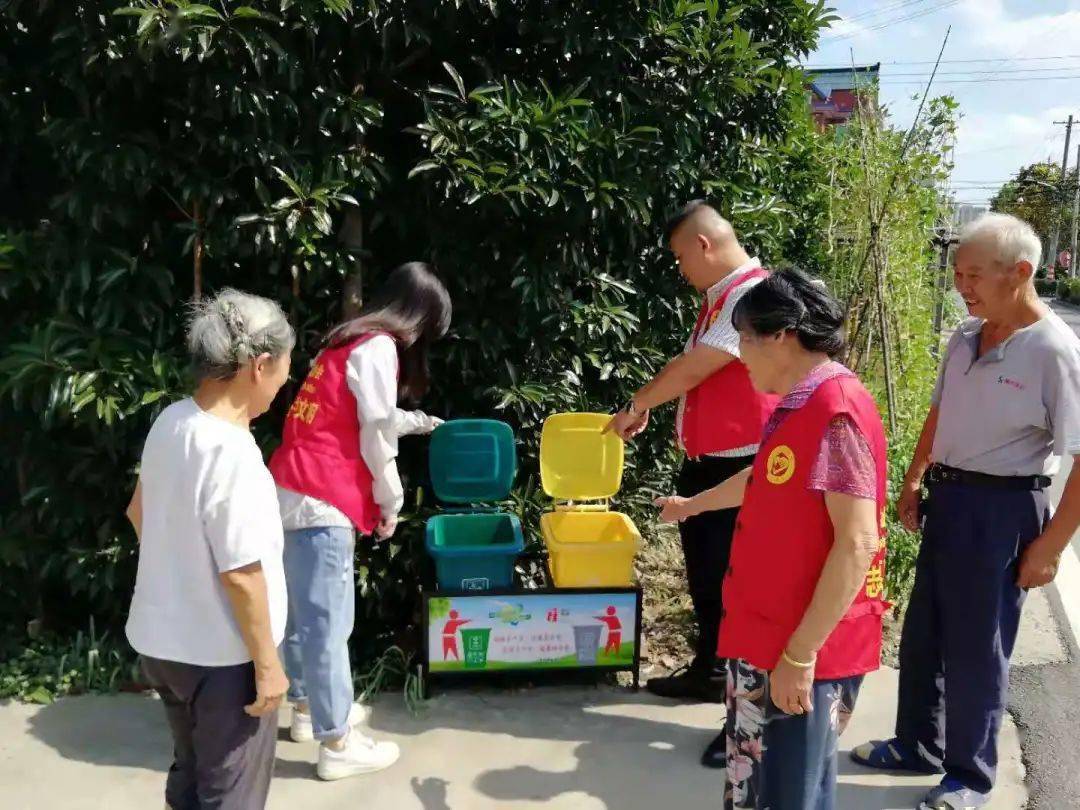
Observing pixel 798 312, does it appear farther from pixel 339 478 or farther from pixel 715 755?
pixel 715 755

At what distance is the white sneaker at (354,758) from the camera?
10.0 feet

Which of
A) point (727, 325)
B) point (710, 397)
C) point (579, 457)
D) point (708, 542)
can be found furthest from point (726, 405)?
point (579, 457)

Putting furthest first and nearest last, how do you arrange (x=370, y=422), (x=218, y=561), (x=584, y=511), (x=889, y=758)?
1. (x=584, y=511)
2. (x=889, y=758)
3. (x=370, y=422)
4. (x=218, y=561)

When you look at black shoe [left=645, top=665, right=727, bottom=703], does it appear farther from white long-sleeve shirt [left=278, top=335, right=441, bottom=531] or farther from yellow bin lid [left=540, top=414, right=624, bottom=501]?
white long-sleeve shirt [left=278, top=335, right=441, bottom=531]

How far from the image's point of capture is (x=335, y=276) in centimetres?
375

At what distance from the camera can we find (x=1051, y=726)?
3578mm

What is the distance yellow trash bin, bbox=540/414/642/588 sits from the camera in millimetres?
3615

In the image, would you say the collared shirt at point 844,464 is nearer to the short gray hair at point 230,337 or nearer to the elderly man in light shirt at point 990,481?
the elderly man in light shirt at point 990,481

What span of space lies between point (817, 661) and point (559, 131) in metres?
2.30

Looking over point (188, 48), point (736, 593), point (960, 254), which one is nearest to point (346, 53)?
point (188, 48)

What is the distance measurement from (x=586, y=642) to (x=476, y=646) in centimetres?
44

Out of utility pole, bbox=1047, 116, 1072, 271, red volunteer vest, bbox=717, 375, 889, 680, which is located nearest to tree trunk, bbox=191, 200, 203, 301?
red volunteer vest, bbox=717, 375, 889, 680

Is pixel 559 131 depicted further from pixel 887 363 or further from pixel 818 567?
pixel 887 363

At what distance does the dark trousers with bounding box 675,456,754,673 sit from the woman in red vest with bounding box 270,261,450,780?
1.12 m
